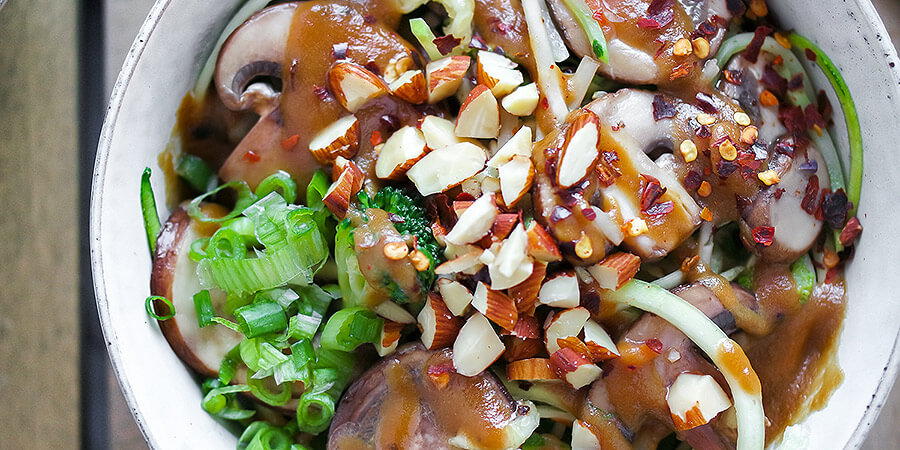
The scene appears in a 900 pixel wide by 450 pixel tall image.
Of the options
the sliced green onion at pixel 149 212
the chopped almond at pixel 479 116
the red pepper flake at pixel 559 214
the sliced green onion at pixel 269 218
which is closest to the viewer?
the red pepper flake at pixel 559 214

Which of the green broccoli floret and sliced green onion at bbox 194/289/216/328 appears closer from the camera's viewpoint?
the green broccoli floret

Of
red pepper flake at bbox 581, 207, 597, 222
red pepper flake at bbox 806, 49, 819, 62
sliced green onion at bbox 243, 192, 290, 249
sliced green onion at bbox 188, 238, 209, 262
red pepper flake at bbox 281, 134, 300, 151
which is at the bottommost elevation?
sliced green onion at bbox 188, 238, 209, 262

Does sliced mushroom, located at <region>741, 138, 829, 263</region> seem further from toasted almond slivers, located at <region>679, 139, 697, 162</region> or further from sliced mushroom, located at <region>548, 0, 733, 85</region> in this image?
sliced mushroom, located at <region>548, 0, 733, 85</region>

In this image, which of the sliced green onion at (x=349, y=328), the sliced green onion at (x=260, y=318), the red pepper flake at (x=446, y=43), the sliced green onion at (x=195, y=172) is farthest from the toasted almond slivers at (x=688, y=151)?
the sliced green onion at (x=195, y=172)

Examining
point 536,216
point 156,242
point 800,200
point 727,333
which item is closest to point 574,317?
point 536,216

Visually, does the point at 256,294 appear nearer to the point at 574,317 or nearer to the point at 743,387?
the point at 574,317

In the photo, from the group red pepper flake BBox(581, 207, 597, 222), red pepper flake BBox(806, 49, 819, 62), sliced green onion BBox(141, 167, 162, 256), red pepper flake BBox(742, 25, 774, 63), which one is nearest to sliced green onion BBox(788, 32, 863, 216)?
red pepper flake BBox(806, 49, 819, 62)

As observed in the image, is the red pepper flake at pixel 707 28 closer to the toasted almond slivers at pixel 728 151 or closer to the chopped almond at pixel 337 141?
the toasted almond slivers at pixel 728 151
